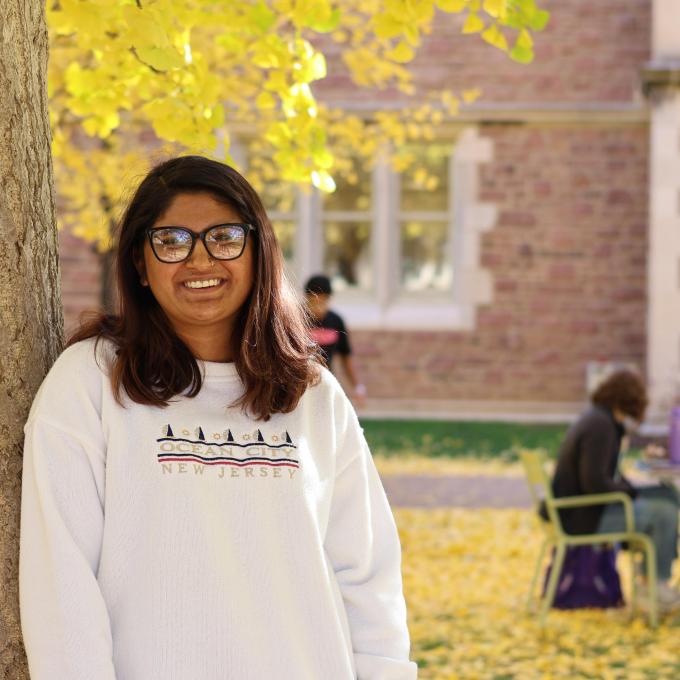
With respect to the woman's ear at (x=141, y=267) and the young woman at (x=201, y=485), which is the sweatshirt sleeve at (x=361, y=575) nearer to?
the young woman at (x=201, y=485)

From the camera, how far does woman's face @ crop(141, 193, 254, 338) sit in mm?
2049

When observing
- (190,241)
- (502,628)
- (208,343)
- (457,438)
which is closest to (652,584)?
(502,628)

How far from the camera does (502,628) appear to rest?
216 inches

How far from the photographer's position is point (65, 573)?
1.81 metres

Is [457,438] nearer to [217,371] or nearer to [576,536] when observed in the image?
[576,536]

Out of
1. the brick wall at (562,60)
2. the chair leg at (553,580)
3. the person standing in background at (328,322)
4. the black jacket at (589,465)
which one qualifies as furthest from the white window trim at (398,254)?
the chair leg at (553,580)

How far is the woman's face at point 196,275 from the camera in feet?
6.72

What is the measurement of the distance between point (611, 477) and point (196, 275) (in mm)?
3865

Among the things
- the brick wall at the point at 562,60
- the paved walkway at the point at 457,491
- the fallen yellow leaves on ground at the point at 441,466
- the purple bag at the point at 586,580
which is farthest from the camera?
the brick wall at the point at 562,60

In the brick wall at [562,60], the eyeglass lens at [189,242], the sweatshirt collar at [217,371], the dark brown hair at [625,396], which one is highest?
the brick wall at [562,60]

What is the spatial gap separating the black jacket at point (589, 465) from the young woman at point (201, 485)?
135 inches

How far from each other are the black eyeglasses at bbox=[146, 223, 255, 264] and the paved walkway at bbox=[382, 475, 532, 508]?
6.48 metres

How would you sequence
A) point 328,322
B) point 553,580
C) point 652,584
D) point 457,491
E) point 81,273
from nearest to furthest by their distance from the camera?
point 652,584 < point 553,580 < point 328,322 < point 457,491 < point 81,273

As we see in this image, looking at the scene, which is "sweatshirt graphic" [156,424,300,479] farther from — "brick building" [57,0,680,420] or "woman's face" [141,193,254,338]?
"brick building" [57,0,680,420]
